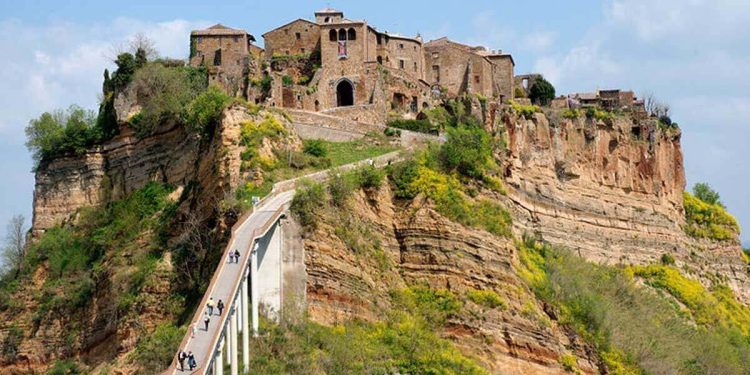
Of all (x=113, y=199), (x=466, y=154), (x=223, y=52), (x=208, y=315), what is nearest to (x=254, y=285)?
(x=208, y=315)

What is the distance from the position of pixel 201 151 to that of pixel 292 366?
51.9ft

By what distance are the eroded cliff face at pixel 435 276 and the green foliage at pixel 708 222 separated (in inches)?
1014

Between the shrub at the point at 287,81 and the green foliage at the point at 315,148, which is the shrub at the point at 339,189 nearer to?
the green foliage at the point at 315,148

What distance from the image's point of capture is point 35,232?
74500mm

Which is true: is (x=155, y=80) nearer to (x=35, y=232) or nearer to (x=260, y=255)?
(x=35, y=232)

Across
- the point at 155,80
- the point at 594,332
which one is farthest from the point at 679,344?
the point at 155,80

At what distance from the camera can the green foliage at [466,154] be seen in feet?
216

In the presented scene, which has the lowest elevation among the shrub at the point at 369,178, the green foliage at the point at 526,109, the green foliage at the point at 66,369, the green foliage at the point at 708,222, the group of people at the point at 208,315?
the green foliage at the point at 66,369

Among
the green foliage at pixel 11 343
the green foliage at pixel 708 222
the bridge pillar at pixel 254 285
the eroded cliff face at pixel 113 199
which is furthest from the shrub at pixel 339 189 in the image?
the green foliage at pixel 708 222

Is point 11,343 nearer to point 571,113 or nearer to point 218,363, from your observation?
point 218,363

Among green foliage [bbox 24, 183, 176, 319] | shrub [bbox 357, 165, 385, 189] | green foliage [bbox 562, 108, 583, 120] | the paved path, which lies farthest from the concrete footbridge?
green foliage [bbox 562, 108, 583, 120]

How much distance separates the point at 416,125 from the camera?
74312 mm

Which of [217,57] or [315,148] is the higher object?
[217,57]

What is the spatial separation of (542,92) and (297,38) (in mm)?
14447
